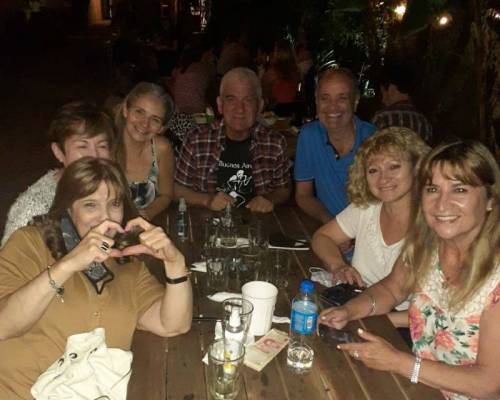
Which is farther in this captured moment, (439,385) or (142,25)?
(142,25)

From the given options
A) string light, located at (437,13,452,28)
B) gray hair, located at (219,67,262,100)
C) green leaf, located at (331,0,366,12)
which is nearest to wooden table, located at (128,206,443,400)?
gray hair, located at (219,67,262,100)

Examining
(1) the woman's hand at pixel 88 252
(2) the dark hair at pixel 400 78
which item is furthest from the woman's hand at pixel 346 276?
(2) the dark hair at pixel 400 78

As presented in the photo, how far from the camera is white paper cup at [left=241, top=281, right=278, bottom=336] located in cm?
172

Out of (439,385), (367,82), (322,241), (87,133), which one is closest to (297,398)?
(439,385)

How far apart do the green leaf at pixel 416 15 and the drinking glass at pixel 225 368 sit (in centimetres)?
391

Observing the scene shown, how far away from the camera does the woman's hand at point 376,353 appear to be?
5.31 feet

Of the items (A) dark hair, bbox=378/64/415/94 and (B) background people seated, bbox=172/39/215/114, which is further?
(B) background people seated, bbox=172/39/215/114

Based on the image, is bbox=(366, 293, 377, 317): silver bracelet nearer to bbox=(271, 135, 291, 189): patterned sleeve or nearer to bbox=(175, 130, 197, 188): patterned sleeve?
bbox=(271, 135, 291, 189): patterned sleeve

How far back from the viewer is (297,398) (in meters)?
1.47

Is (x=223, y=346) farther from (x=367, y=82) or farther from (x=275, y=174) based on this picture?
(x=367, y=82)

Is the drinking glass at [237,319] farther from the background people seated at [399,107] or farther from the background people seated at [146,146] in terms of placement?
the background people seated at [399,107]

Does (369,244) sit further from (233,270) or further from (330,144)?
(330,144)

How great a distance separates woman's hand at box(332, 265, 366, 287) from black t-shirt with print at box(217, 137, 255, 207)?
3.79 feet

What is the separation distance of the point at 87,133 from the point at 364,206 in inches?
54.4
